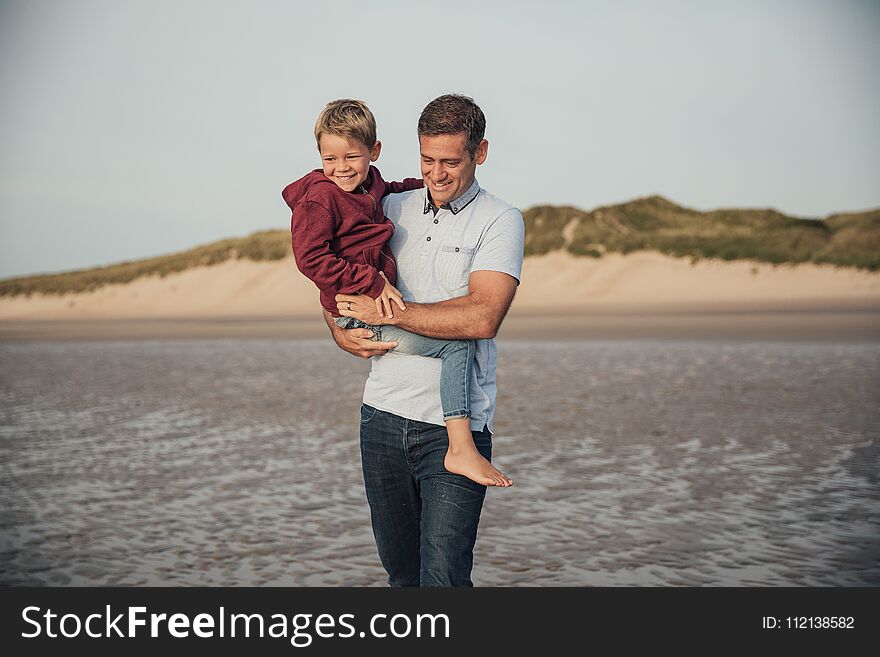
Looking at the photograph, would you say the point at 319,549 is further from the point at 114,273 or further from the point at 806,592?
the point at 114,273

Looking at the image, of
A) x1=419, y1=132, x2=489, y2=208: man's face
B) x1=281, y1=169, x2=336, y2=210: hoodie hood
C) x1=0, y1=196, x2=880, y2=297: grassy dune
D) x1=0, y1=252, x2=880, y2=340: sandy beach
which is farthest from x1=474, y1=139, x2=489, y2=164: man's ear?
x1=0, y1=196, x2=880, y2=297: grassy dune

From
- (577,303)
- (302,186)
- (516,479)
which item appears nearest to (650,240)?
(577,303)

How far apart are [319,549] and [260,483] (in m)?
2.06

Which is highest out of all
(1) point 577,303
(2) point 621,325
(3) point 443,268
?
(3) point 443,268

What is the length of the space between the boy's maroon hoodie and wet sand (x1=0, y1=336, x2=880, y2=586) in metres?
2.64

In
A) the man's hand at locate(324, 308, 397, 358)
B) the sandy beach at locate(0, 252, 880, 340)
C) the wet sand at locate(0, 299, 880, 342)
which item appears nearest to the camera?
the man's hand at locate(324, 308, 397, 358)

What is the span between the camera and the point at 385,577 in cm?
616

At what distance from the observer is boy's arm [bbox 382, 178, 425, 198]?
4.24m

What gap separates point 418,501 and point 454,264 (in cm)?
88

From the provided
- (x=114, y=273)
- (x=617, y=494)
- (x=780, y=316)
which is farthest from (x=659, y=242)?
(x=617, y=494)

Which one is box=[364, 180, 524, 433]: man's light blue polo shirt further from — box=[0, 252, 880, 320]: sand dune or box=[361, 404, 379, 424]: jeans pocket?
box=[0, 252, 880, 320]: sand dune

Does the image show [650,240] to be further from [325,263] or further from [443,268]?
[325,263]

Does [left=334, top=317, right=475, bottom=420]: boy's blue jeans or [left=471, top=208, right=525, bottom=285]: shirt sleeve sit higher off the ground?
[left=471, top=208, right=525, bottom=285]: shirt sleeve

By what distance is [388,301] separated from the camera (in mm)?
3836
